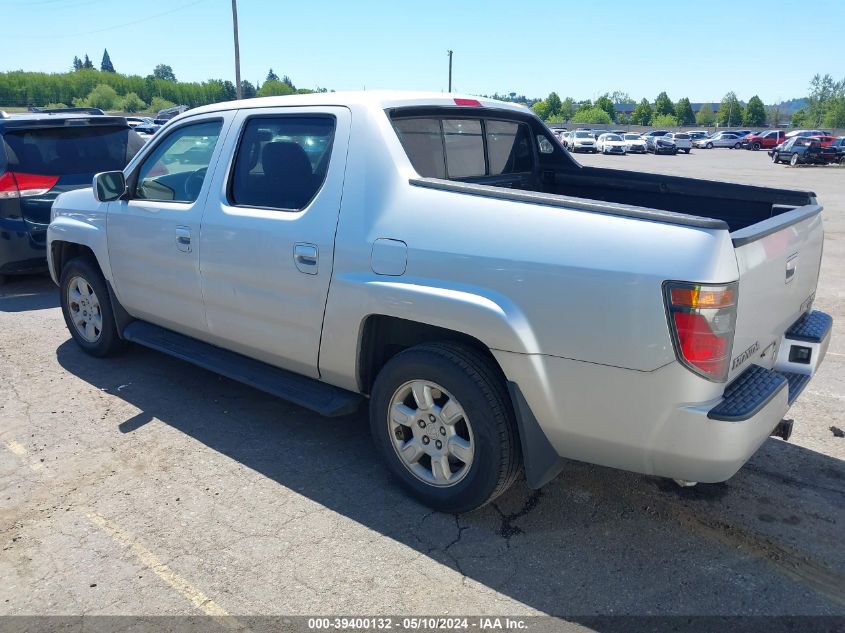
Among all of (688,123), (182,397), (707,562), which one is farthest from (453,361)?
(688,123)

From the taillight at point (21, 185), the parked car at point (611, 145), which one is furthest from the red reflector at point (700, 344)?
the parked car at point (611, 145)

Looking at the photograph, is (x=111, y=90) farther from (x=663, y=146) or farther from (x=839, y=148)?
(x=839, y=148)

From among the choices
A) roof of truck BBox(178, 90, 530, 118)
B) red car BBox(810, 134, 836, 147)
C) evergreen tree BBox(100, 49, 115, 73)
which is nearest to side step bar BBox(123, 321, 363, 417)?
roof of truck BBox(178, 90, 530, 118)

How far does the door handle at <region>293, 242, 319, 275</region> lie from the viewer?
11.4 feet

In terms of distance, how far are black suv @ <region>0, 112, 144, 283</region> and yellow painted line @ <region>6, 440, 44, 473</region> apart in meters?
4.09

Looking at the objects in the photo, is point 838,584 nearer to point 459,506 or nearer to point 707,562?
point 707,562

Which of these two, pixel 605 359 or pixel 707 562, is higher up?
pixel 605 359

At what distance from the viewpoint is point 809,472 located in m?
3.73

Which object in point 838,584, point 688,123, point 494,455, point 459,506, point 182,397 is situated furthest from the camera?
point 688,123

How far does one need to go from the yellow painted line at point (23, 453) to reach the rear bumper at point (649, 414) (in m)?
2.72

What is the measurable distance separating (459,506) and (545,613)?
69cm

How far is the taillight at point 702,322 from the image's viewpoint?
2.46 m

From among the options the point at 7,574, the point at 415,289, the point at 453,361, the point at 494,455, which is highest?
the point at 415,289

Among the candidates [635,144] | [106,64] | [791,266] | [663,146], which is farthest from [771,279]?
[106,64]
